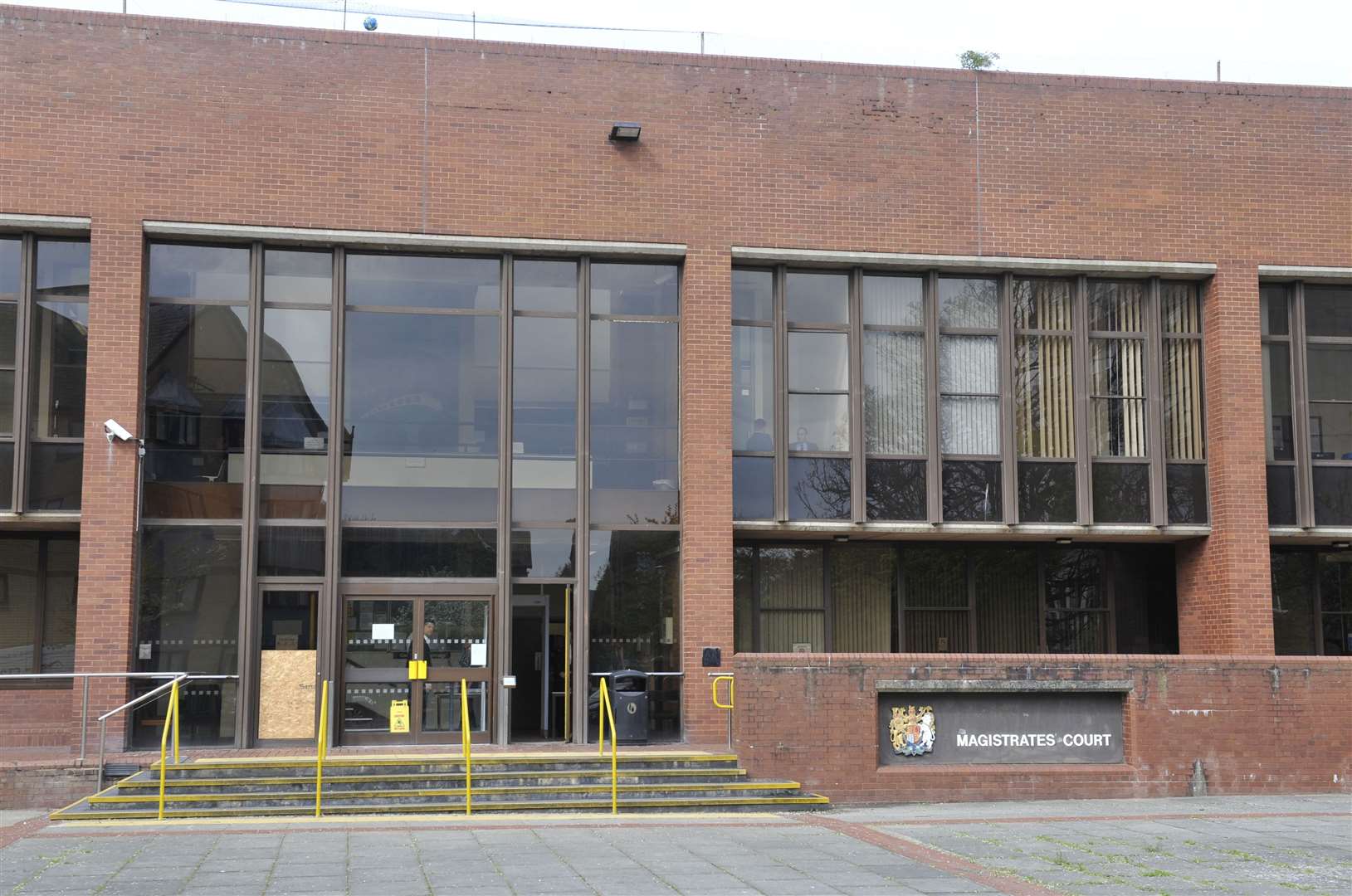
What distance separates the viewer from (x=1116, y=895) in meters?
10.9

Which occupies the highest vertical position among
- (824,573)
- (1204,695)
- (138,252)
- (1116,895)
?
(138,252)

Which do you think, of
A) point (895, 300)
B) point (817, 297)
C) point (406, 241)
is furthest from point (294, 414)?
point (895, 300)

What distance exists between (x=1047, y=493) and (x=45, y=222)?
13.8 meters

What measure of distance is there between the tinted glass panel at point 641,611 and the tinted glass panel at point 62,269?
7.37 metres

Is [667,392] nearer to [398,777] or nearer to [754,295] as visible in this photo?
[754,295]

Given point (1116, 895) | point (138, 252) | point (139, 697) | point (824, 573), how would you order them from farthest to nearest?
point (824, 573), point (138, 252), point (139, 697), point (1116, 895)

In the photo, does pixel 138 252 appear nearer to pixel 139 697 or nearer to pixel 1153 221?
pixel 139 697

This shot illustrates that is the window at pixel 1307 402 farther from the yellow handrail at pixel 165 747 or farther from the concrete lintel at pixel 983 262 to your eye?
the yellow handrail at pixel 165 747

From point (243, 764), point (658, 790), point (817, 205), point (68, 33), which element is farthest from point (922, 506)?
point (68, 33)

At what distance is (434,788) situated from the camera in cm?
1577

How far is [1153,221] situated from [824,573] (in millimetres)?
6848

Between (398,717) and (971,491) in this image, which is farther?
(971,491)

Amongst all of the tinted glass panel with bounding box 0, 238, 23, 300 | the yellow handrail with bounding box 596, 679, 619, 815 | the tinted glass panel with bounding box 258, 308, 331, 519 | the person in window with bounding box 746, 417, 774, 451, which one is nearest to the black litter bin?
the yellow handrail with bounding box 596, 679, 619, 815

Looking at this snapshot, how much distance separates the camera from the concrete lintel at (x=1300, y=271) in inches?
817
